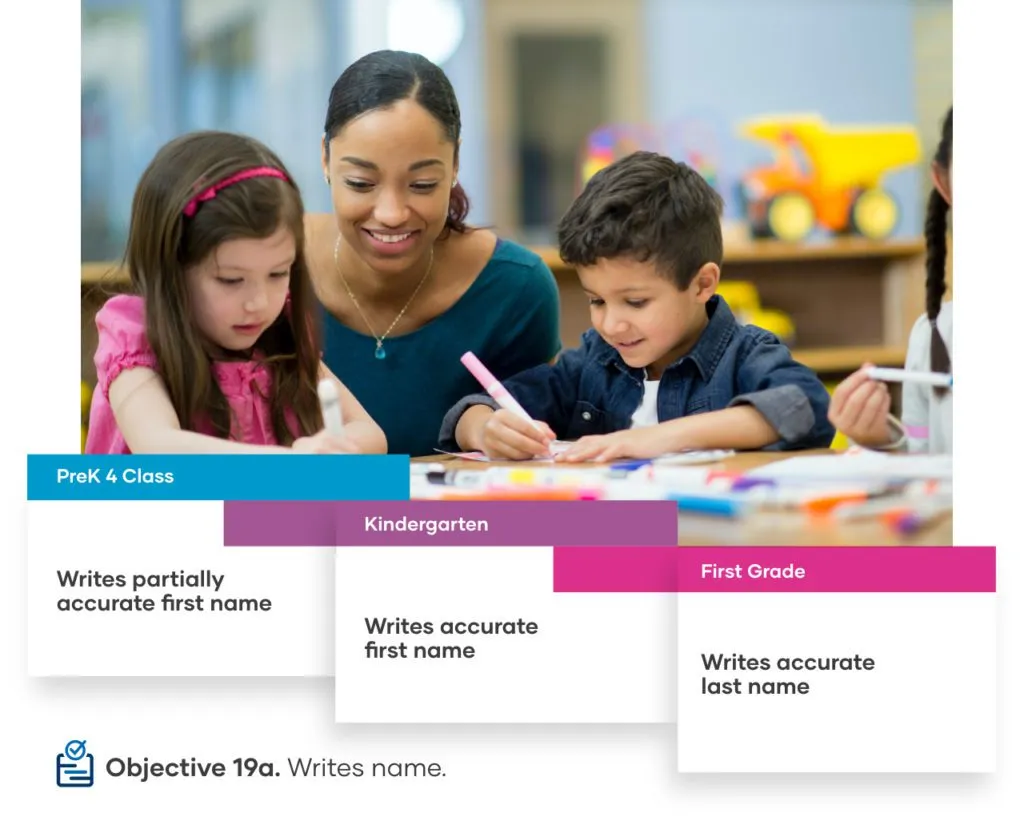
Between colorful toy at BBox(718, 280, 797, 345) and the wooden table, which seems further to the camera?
colorful toy at BBox(718, 280, 797, 345)

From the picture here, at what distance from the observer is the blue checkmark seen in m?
1.12

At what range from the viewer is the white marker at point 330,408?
3.70ft

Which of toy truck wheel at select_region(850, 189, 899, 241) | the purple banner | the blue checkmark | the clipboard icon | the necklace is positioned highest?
toy truck wheel at select_region(850, 189, 899, 241)

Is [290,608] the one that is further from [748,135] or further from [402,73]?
[748,135]

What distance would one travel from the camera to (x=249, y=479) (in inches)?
44.1

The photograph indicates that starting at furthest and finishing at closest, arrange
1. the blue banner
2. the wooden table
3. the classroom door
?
the classroom door < the blue banner < the wooden table

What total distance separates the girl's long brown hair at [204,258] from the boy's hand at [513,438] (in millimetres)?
145

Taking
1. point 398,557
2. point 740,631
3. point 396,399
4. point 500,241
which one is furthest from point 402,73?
point 740,631

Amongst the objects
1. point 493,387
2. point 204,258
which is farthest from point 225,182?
point 493,387

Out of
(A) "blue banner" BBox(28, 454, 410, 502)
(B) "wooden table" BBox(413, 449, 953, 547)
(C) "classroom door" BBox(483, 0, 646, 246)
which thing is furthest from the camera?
(C) "classroom door" BBox(483, 0, 646, 246)

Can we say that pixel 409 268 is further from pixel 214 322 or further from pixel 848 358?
pixel 848 358

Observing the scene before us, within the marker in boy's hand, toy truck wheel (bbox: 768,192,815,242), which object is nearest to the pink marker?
the marker in boy's hand

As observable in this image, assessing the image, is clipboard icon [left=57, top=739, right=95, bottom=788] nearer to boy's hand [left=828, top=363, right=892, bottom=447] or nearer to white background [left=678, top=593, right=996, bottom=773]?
white background [left=678, top=593, right=996, bottom=773]

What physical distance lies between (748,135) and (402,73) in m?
0.35
